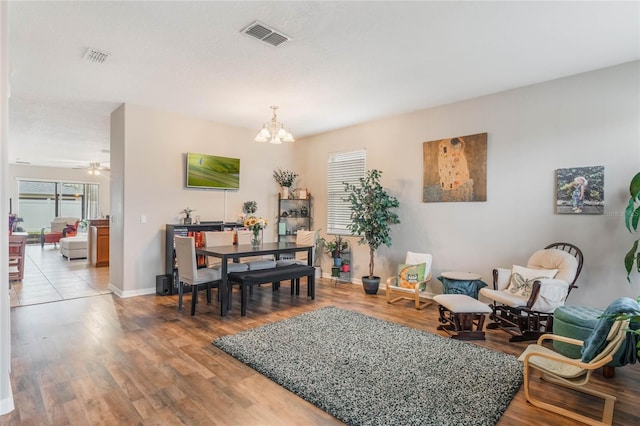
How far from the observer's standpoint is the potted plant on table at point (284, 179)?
6844mm

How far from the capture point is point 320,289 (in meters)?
5.69

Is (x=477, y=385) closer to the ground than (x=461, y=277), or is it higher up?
closer to the ground

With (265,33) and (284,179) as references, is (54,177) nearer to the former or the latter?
(284,179)

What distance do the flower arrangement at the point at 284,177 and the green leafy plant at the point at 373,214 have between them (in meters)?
1.81

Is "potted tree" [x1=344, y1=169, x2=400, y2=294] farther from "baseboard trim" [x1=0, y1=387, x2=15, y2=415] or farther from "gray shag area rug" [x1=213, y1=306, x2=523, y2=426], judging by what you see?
"baseboard trim" [x1=0, y1=387, x2=15, y2=415]

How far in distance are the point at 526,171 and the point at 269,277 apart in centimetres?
359

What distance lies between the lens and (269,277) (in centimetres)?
443

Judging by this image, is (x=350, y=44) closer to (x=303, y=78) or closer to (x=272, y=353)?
(x=303, y=78)

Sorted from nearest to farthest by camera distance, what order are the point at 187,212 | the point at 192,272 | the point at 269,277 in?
the point at 192,272
the point at 269,277
the point at 187,212

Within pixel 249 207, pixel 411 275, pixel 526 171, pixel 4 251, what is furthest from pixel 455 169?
pixel 4 251

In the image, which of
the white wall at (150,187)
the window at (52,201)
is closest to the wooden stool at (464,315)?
the white wall at (150,187)

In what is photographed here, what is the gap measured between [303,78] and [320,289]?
3.40 m

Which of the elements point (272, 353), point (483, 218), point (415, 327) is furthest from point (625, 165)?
point (272, 353)

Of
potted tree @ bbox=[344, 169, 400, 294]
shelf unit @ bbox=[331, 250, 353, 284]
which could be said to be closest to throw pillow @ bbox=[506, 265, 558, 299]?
potted tree @ bbox=[344, 169, 400, 294]
